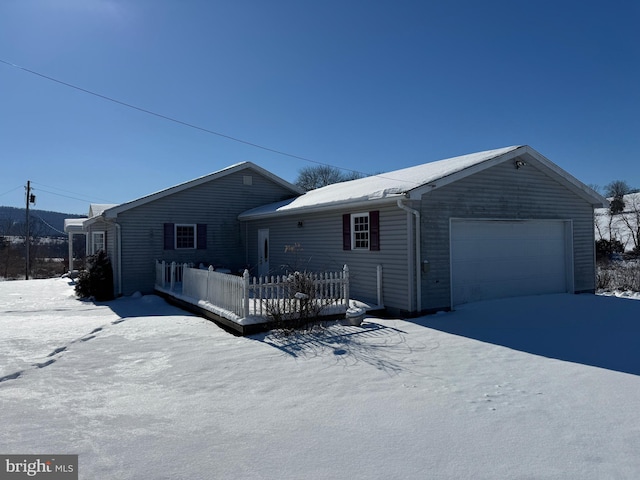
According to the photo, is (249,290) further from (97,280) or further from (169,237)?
(97,280)

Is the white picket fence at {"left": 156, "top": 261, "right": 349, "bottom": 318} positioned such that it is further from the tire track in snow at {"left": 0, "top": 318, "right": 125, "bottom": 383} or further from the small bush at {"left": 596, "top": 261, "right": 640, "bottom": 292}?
the small bush at {"left": 596, "top": 261, "right": 640, "bottom": 292}

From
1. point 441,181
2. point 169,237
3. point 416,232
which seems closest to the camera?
point 416,232

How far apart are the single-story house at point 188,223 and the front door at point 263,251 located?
0.96 metres

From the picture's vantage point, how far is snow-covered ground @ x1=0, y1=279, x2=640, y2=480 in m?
3.46

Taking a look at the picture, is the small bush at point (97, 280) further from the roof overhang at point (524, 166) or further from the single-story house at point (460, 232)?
the roof overhang at point (524, 166)

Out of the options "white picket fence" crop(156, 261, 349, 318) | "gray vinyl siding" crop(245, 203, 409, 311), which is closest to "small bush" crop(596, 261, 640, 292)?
"gray vinyl siding" crop(245, 203, 409, 311)

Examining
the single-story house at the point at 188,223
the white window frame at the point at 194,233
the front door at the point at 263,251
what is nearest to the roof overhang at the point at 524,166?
the front door at the point at 263,251

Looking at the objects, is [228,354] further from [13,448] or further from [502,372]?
[502,372]

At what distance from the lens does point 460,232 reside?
10453 millimetres

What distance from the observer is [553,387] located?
513 cm

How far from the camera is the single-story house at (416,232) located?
9797 mm

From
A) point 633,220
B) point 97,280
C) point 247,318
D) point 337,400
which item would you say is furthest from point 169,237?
point 633,220

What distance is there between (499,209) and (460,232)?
1.39m

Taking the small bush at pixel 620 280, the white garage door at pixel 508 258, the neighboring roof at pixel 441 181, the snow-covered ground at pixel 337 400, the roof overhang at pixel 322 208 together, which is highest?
the neighboring roof at pixel 441 181
